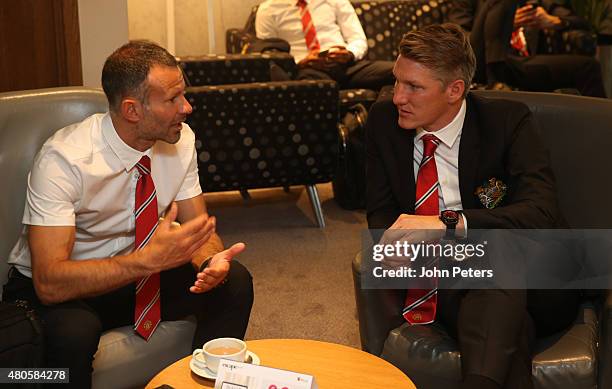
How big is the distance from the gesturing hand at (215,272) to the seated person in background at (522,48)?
3.36 m

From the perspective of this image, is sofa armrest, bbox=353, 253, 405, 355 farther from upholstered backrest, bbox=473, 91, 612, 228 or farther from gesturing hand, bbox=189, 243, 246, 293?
upholstered backrest, bbox=473, 91, 612, 228

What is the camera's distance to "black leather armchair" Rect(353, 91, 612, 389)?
2164 millimetres

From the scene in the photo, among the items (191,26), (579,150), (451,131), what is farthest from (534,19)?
(451,131)

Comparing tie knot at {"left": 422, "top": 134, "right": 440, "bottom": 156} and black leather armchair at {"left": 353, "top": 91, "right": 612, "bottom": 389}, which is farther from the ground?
tie knot at {"left": 422, "top": 134, "right": 440, "bottom": 156}

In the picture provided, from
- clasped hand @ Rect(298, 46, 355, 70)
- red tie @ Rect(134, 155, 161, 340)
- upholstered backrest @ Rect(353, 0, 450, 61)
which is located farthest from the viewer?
upholstered backrest @ Rect(353, 0, 450, 61)

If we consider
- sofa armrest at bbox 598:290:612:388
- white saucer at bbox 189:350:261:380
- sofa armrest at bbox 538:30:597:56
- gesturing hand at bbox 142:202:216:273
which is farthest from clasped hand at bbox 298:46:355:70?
white saucer at bbox 189:350:261:380

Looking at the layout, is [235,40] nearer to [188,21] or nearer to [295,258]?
[188,21]

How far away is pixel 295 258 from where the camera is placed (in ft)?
13.2

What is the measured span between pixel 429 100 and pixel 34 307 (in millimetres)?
1152

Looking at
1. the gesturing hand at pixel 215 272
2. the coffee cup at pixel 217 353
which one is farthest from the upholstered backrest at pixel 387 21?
the coffee cup at pixel 217 353

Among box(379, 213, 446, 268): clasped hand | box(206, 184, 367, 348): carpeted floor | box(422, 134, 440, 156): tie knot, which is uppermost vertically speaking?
box(422, 134, 440, 156): tie knot

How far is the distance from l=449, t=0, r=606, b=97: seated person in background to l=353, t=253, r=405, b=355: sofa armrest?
10.6 feet

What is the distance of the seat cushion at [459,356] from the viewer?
7.08 feet

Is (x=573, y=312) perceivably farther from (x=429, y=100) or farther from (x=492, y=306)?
(x=429, y=100)
